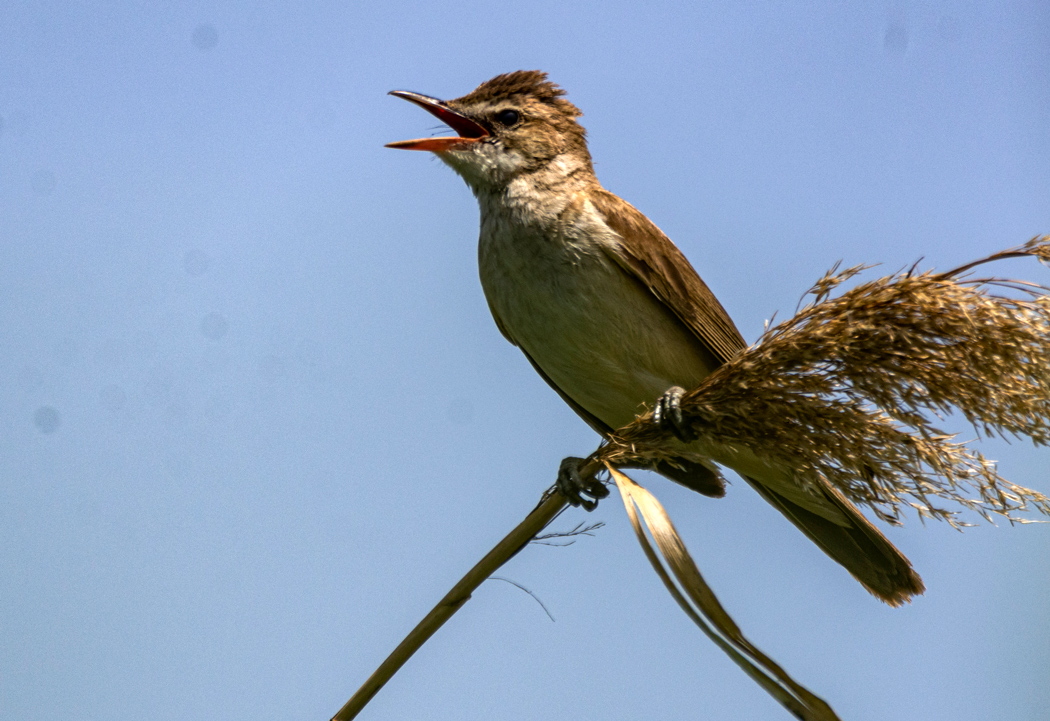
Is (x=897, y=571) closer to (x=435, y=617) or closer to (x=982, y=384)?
(x=982, y=384)

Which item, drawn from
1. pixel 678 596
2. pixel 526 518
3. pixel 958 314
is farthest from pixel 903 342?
pixel 526 518

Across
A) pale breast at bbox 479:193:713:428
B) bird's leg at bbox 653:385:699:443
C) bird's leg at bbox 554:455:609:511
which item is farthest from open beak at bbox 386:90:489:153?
bird's leg at bbox 653:385:699:443

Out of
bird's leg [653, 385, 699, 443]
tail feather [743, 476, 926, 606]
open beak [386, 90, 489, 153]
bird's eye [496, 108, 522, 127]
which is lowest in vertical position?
bird's leg [653, 385, 699, 443]

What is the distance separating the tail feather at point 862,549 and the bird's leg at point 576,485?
70 centimetres

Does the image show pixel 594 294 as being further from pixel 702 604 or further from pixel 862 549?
pixel 702 604

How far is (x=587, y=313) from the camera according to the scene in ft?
11.4

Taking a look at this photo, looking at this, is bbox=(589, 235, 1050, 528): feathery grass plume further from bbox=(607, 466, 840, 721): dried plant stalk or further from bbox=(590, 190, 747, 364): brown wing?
bbox=(590, 190, 747, 364): brown wing

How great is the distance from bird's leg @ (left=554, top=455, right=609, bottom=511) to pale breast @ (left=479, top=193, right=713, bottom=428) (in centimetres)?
69

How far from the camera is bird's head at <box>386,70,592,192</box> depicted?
381 cm

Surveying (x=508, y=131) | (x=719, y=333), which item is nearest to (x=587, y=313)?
(x=719, y=333)

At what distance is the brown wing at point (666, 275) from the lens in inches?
141

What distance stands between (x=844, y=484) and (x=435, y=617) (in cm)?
87

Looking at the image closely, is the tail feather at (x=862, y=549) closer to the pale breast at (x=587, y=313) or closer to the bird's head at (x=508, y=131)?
the pale breast at (x=587, y=313)

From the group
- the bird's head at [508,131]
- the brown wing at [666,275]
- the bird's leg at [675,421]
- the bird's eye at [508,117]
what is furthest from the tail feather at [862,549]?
the bird's eye at [508,117]
